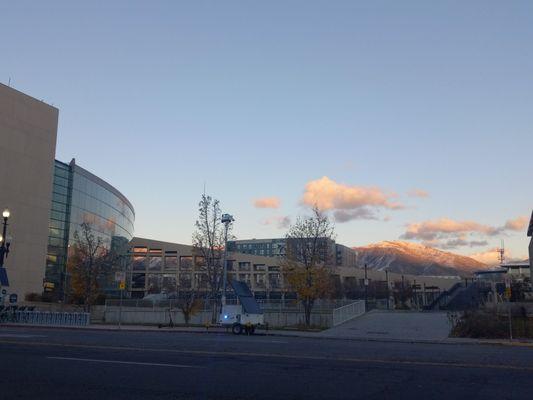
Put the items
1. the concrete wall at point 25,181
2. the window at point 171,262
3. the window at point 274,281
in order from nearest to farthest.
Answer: the concrete wall at point 25,181, the window at point 274,281, the window at point 171,262

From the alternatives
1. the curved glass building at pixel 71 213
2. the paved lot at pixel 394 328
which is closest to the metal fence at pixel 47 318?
the paved lot at pixel 394 328

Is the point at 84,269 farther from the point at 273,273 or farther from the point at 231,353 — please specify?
the point at 273,273

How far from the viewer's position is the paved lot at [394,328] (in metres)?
31.3

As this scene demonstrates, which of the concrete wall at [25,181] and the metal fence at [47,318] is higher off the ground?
the concrete wall at [25,181]

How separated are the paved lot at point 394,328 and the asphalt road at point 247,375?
14292 millimetres

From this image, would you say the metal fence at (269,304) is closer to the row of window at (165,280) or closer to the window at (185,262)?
the row of window at (165,280)

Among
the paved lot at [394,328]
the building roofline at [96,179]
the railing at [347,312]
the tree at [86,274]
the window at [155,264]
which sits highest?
the building roofline at [96,179]

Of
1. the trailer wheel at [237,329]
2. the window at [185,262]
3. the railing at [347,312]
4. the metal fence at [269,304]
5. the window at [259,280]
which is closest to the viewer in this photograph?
the trailer wheel at [237,329]

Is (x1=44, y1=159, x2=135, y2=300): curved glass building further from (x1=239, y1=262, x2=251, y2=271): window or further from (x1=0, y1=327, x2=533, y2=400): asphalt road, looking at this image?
(x1=0, y1=327, x2=533, y2=400): asphalt road

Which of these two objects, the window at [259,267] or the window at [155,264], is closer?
the window at [155,264]

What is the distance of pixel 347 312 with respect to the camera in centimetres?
4297

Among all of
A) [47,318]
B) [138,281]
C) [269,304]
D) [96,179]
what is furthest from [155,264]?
[47,318]

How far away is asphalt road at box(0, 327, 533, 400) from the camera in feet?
32.0

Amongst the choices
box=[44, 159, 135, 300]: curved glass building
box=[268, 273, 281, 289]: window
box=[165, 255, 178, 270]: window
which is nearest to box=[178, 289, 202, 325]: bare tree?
box=[44, 159, 135, 300]: curved glass building
